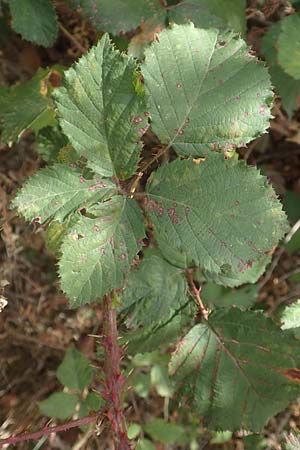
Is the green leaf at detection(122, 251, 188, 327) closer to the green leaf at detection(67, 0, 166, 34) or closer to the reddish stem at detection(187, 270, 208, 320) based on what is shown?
the reddish stem at detection(187, 270, 208, 320)

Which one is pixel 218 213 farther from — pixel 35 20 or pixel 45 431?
pixel 35 20

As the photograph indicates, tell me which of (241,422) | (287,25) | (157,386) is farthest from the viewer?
(157,386)

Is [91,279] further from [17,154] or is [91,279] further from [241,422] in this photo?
[17,154]

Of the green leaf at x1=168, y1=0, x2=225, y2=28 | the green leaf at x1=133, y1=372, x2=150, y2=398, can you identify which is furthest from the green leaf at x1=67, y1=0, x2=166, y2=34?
the green leaf at x1=133, y1=372, x2=150, y2=398

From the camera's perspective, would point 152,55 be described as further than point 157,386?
No

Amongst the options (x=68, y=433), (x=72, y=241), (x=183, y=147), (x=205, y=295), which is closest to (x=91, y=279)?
(x=72, y=241)

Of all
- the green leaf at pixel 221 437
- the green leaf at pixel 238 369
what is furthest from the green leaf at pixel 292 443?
the green leaf at pixel 221 437

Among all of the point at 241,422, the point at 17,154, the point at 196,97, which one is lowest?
the point at 241,422

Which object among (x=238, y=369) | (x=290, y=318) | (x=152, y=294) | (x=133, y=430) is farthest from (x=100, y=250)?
(x=133, y=430)
